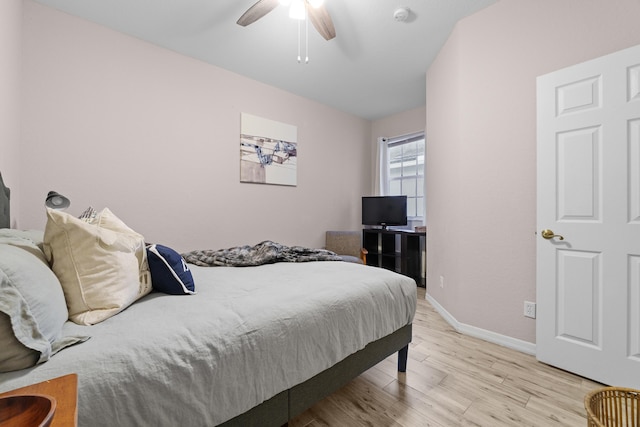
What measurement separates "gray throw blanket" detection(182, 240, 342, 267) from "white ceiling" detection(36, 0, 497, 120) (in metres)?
2.04

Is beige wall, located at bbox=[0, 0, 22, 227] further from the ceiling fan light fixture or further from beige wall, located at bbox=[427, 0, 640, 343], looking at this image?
beige wall, located at bbox=[427, 0, 640, 343]

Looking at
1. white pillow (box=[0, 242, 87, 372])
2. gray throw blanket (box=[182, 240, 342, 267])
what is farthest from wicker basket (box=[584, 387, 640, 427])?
white pillow (box=[0, 242, 87, 372])

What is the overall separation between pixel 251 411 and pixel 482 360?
5.69 ft

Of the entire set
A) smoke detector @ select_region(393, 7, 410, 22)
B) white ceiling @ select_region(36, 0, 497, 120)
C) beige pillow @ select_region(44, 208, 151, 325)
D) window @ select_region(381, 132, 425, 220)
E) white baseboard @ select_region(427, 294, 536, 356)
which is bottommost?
white baseboard @ select_region(427, 294, 536, 356)

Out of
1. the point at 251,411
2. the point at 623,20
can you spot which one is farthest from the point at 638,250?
the point at 251,411

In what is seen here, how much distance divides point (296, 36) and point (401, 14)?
975mm

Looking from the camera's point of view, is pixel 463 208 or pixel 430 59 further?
pixel 430 59

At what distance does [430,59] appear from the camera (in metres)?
2.96

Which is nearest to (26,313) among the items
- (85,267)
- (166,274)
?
(85,267)

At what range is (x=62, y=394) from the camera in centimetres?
50

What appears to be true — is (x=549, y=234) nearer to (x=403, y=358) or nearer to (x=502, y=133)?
(x=502, y=133)

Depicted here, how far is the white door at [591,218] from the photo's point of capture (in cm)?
158

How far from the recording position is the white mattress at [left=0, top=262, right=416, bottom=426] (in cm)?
73

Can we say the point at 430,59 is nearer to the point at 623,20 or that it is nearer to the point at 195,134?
the point at 623,20
